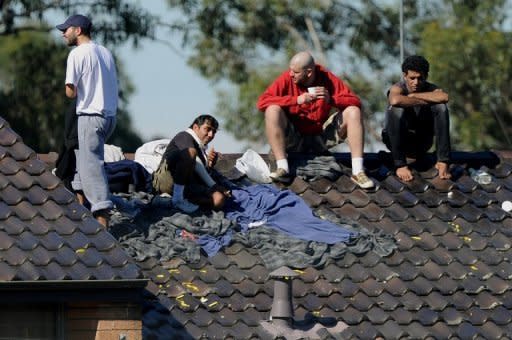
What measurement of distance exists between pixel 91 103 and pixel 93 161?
1.60 ft

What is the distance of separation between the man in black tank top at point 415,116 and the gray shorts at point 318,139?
485 millimetres

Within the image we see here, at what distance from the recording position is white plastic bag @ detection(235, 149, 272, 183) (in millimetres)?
14781

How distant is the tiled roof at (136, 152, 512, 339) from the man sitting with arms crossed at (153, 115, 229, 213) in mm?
613

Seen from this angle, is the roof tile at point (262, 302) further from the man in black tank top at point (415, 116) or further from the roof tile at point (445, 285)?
the man in black tank top at point (415, 116)

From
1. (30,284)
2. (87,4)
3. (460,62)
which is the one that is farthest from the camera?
(460,62)

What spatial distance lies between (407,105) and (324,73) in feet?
2.75

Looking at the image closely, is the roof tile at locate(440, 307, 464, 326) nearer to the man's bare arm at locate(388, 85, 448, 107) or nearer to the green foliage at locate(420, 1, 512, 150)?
the man's bare arm at locate(388, 85, 448, 107)

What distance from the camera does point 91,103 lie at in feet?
42.8

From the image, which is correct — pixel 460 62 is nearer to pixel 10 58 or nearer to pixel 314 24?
pixel 314 24

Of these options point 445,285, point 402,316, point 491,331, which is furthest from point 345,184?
point 491,331

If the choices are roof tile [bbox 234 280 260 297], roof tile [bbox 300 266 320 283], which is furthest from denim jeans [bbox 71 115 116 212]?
roof tile [bbox 300 266 320 283]

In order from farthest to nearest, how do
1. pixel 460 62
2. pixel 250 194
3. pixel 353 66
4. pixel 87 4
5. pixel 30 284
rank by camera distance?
pixel 353 66
pixel 460 62
pixel 87 4
pixel 250 194
pixel 30 284

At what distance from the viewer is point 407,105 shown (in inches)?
592

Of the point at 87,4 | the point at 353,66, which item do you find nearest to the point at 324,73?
the point at 87,4
